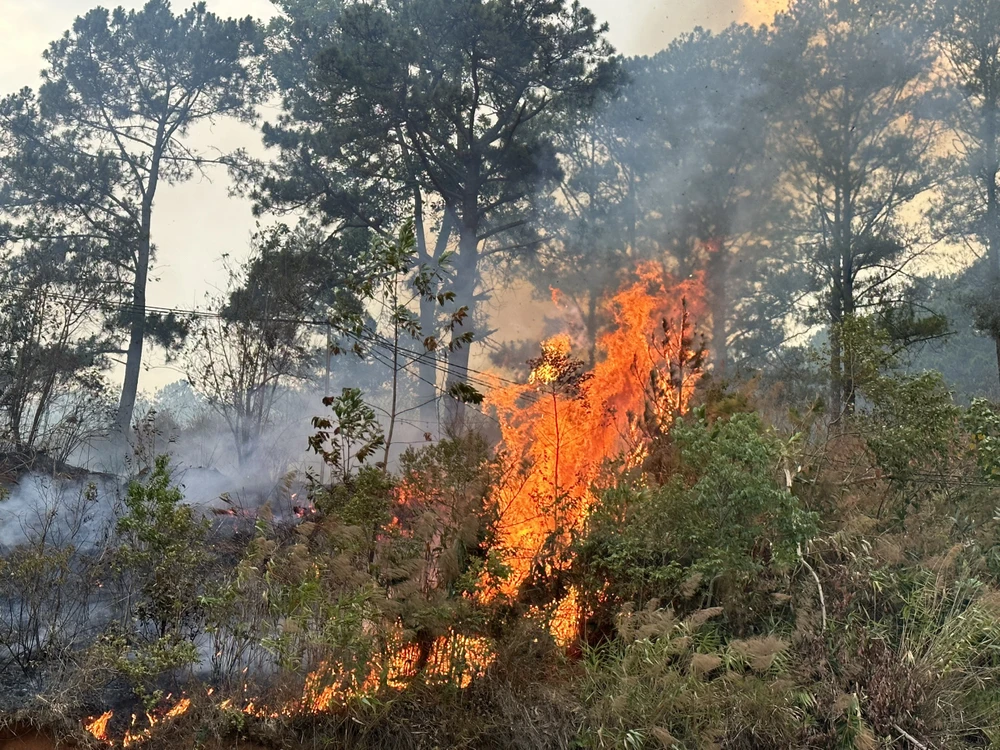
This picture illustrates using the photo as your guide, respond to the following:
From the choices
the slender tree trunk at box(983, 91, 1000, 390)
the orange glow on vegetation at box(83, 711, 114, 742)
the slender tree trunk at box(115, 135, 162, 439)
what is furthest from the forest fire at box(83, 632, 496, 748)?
the slender tree trunk at box(983, 91, 1000, 390)

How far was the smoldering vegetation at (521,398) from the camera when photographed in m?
8.62

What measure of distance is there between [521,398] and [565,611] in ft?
29.0

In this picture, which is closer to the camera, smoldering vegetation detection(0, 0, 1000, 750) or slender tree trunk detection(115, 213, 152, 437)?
smoldering vegetation detection(0, 0, 1000, 750)

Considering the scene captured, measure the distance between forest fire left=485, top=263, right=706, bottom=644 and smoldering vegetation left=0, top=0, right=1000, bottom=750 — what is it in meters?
0.06

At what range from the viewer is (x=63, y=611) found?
9.66m

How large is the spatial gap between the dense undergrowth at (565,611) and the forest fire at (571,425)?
20 centimetres

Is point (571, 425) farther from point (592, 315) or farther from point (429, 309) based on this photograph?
point (429, 309)

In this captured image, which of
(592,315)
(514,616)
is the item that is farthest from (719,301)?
(514,616)

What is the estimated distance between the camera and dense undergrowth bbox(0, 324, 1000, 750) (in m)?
8.05

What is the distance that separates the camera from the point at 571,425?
13016mm

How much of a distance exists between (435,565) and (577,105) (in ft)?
52.8

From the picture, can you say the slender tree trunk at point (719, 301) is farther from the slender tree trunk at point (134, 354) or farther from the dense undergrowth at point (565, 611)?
the slender tree trunk at point (134, 354)

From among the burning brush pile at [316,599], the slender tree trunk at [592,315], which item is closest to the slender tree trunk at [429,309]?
the slender tree trunk at [592,315]

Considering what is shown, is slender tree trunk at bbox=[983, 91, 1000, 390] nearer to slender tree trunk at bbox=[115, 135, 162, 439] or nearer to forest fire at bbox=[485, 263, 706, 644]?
forest fire at bbox=[485, 263, 706, 644]
